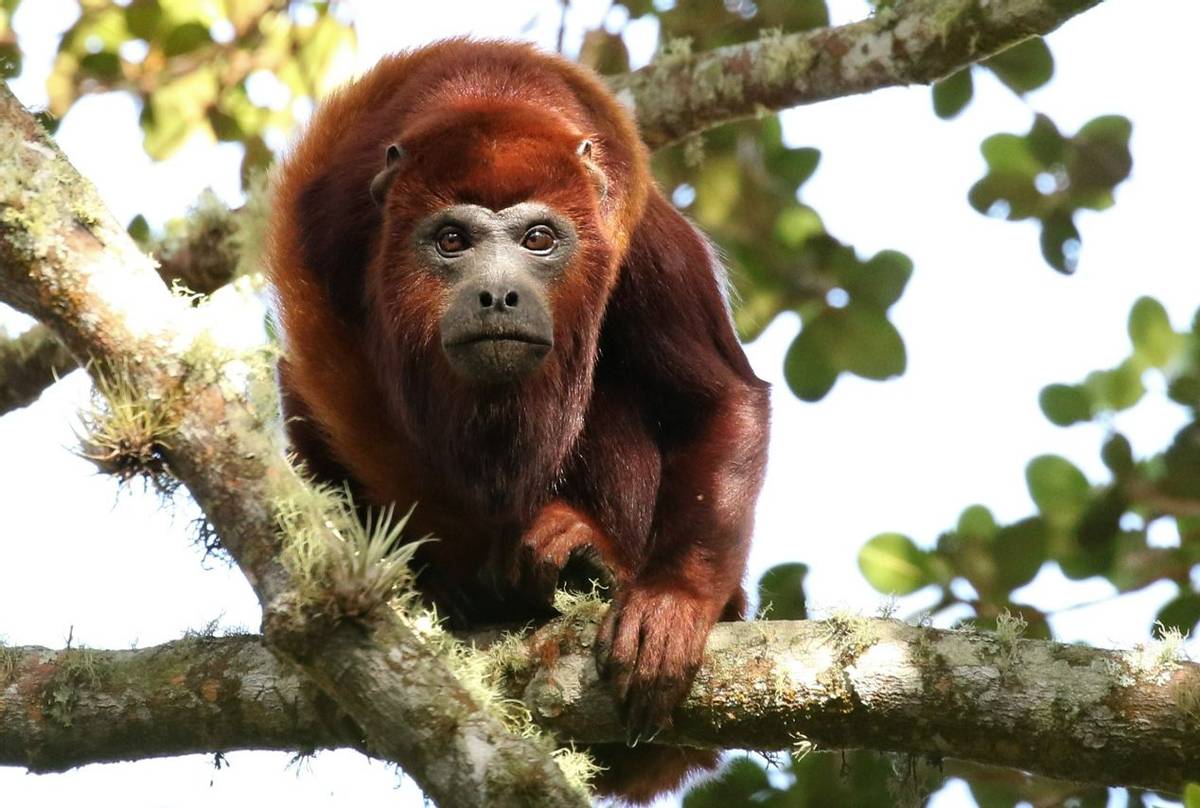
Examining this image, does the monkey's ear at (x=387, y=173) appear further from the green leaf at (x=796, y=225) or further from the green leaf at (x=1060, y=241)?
the green leaf at (x=1060, y=241)

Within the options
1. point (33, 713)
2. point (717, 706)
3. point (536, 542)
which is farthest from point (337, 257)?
point (717, 706)

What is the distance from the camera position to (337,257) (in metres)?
3.89

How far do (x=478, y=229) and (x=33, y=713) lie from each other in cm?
156

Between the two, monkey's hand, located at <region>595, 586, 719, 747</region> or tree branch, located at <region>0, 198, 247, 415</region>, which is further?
tree branch, located at <region>0, 198, 247, 415</region>

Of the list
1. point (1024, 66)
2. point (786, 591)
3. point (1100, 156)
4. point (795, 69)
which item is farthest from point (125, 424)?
point (1100, 156)

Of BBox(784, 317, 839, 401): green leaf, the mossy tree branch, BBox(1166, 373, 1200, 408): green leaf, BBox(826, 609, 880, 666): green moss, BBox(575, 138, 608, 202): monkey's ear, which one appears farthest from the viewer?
BBox(784, 317, 839, 401): green leaf

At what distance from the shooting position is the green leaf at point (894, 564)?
4254mm

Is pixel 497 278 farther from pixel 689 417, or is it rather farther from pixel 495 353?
pixel 689 417

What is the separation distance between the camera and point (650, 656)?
9.76 feet

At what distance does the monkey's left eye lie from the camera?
3.61m

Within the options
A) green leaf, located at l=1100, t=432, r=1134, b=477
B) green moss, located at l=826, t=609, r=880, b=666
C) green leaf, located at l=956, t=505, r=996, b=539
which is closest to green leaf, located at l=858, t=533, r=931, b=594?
green leaf, located at l=956, t=505, r=996, b=539

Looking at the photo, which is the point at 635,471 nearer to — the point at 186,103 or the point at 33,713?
the point at 33,713

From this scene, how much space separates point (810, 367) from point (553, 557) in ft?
5.43

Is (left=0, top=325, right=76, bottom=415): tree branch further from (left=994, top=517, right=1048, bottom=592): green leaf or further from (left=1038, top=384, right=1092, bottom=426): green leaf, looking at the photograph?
(left=1038, top=384, right=1092, bottom=426): green leaf
